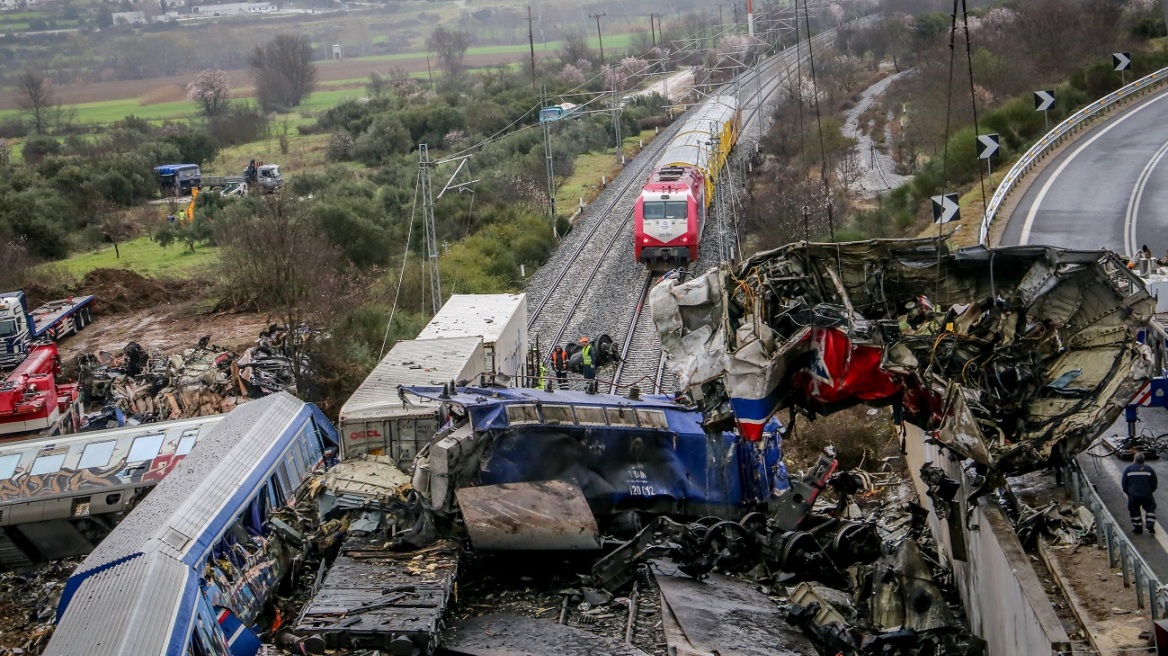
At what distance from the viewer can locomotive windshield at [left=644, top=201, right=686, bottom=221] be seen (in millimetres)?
32531

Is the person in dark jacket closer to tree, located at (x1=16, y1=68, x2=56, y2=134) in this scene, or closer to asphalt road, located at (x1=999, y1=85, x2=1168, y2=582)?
asphalt road, located at (x1=999, y1=85, x2=1168, y2=582)

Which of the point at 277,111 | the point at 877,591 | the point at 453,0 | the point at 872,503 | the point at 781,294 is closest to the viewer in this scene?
the point at 877,591

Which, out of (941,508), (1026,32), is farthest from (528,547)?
(1026,32)

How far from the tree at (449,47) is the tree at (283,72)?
14083mm

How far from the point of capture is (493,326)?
23.3m

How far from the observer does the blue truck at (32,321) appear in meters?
30.2

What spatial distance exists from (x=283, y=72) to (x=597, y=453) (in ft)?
290

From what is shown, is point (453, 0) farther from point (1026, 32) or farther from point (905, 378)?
point (905, 378)

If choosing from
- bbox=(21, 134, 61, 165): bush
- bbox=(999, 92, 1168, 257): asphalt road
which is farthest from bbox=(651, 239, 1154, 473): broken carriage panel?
bbox=(21, 134, 61, 165): bush

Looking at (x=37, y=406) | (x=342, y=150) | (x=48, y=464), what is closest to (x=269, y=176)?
(x=342, y=150)

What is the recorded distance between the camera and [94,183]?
56.5 m

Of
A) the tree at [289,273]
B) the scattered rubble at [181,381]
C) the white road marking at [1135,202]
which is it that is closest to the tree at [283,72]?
the tree at [289,273]

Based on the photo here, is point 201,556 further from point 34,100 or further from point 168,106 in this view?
point 168,106

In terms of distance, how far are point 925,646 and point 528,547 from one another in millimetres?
4785
